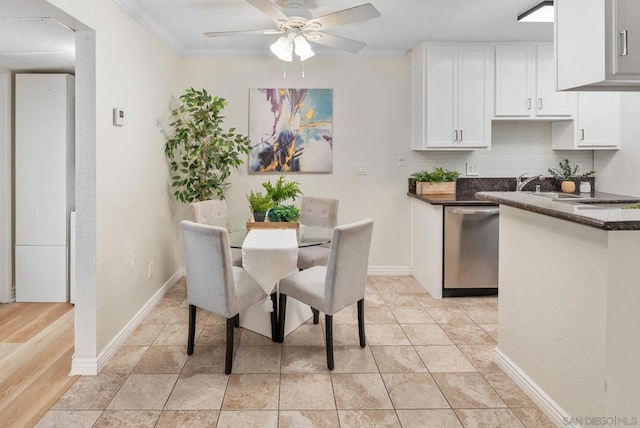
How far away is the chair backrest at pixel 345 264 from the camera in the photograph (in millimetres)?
2648

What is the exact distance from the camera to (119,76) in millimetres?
3039

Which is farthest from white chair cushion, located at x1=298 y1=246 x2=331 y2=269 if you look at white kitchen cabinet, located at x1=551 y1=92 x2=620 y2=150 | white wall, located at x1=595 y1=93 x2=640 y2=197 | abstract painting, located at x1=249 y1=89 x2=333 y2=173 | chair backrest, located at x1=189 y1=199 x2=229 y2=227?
white wall, located at x1=595 y1=93 x2=640 y2=197

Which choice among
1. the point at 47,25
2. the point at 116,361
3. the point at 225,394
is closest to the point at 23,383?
the point at 116,361

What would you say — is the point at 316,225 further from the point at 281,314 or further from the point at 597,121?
the point at 597,121

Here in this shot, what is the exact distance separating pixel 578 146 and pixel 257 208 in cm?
320

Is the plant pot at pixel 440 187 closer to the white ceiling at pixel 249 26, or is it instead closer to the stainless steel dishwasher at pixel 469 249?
the stainless steel dishwasher at pixel 469 249

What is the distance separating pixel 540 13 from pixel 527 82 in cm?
106

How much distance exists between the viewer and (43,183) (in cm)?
395

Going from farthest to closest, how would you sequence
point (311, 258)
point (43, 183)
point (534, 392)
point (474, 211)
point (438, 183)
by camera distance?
point (438, 183)
point (474, 211)
point (43, 183)
point (311, 258)
point (534, 392)

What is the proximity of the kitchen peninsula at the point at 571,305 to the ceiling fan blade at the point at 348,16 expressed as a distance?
4.25 ft

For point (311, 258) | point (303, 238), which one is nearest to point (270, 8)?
point (303, 238)

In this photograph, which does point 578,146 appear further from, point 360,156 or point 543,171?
point 360,156

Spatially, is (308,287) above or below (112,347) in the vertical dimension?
above

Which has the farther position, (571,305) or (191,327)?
(191,327)
